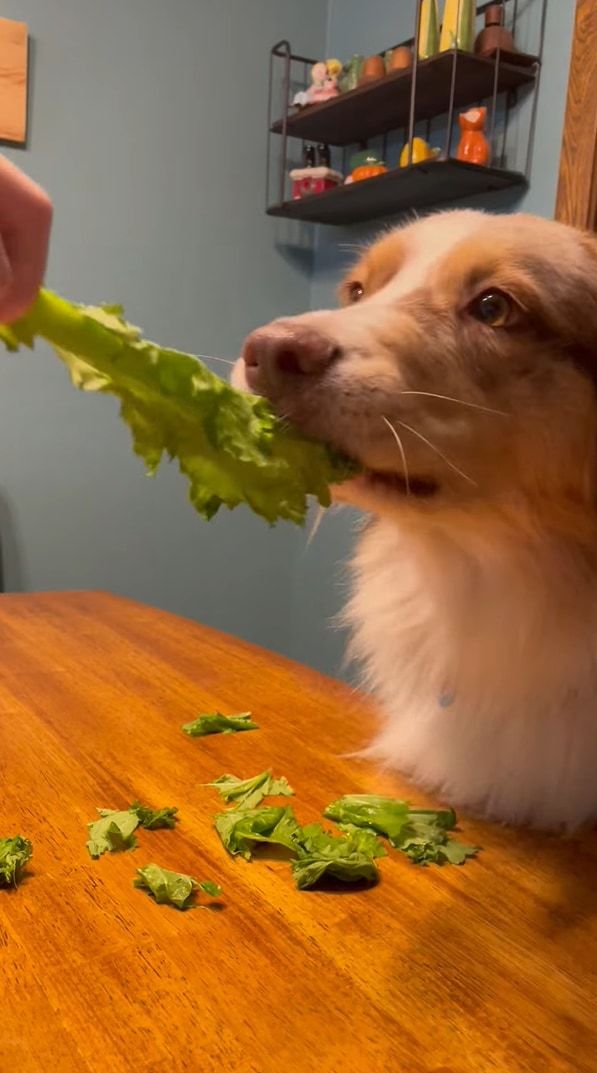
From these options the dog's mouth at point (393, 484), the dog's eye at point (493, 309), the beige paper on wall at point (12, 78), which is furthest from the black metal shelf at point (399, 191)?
the dog's mouth at point (393, 484)

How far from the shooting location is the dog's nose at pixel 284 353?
912mm

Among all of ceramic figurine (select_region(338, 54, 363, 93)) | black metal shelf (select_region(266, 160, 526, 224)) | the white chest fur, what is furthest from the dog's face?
ceramic figurine (select_region(338, 54, 363, 93))

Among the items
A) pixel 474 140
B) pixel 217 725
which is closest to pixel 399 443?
pixel 217 725

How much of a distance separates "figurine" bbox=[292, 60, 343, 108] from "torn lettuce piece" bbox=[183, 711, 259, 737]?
2.39 m

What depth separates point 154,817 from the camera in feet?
3.29

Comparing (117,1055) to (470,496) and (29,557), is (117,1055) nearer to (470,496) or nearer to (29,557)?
(470,496)

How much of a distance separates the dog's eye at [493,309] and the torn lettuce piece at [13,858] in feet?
2.60

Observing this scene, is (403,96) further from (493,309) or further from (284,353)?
(284,353)

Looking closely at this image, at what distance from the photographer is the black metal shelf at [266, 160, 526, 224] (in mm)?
2510

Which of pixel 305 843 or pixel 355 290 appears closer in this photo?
pixel 305 843

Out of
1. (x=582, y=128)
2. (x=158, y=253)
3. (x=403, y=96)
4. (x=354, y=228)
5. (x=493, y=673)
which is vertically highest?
(x=403, y=96)

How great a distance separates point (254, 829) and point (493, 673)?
393 millimetres

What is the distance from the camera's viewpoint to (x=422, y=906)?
879 millimetres

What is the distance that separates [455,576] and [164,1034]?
72 centimetres
